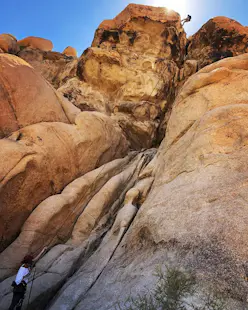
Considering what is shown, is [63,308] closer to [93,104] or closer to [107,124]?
[107,124]

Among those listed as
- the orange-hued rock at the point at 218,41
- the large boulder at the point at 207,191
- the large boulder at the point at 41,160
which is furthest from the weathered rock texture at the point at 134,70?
the large boulder at the point at 207,191

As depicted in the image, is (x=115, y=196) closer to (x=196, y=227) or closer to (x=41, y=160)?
(x=41, y=160)

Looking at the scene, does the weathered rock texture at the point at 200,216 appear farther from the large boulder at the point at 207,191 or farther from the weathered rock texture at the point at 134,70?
the weathered rock texture at the point at 134,70

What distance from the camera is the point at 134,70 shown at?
19000mm

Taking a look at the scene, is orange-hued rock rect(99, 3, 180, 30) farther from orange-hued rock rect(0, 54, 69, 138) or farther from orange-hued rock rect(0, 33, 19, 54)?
orange-hued rock rect(0, 54, 69, 138)

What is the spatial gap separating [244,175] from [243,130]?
6.88 ft

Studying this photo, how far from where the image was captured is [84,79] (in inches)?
731

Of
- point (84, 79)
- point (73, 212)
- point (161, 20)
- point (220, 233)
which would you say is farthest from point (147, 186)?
point (161, 20)

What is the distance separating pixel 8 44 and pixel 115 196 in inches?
745

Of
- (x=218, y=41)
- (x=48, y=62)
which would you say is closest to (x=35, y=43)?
(x=48, y=62)

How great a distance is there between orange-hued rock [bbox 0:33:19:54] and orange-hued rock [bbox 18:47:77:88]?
75cm

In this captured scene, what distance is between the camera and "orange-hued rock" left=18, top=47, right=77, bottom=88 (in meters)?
22.8

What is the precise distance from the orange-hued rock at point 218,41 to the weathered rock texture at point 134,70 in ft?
4.75

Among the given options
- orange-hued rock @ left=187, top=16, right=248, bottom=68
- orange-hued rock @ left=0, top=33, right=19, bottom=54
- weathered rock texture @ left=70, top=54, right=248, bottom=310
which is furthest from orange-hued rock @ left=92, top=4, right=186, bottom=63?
weathered rock texture @ left=70, top=54, right=248, bottom=310
